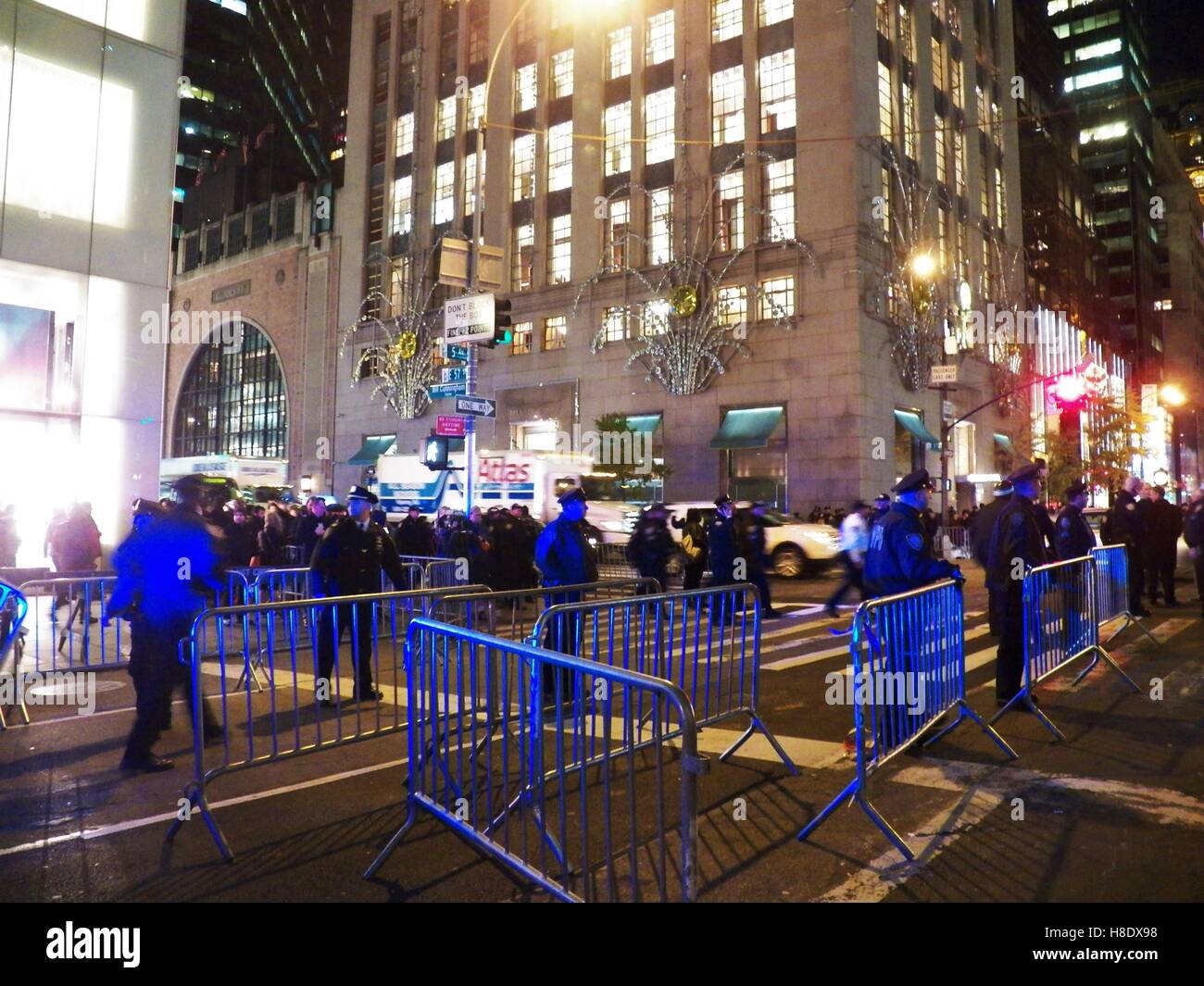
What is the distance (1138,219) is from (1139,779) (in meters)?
95.8

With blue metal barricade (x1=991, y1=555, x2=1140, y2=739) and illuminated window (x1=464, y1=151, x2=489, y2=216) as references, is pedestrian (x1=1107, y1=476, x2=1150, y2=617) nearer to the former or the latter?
blue metal barricade (x1=991, y1=555, x2=1140, y2=739)

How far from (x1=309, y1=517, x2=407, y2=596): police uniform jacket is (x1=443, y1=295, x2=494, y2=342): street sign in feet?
24.5

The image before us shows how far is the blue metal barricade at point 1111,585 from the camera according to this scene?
8.73 meters

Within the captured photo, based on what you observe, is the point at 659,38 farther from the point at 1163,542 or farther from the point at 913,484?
the point at 913,484

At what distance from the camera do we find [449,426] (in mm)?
15375

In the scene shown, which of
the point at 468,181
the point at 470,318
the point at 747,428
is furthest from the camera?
the point at 468,181

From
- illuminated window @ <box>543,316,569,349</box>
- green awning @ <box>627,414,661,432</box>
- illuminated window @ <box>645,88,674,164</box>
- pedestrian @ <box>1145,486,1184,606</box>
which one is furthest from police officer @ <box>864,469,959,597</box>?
illuminated window @ <box>543,316,569,349</box>

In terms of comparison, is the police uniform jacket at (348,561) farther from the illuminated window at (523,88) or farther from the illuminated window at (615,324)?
the illuminated window at (523,88)

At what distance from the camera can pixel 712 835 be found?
14.6ft

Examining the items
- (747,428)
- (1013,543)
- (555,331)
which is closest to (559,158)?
(555,331)

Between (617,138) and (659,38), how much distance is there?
4.27 meters

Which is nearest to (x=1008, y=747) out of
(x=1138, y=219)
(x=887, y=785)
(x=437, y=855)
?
(x=887, y=785)

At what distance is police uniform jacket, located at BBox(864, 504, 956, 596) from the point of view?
5.82 meters

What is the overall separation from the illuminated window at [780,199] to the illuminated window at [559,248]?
29.0 feet
